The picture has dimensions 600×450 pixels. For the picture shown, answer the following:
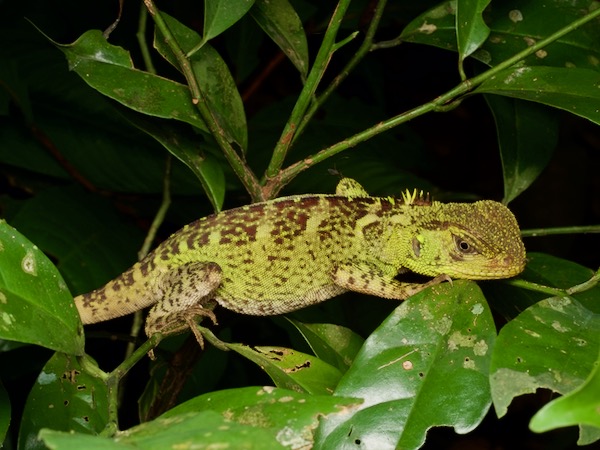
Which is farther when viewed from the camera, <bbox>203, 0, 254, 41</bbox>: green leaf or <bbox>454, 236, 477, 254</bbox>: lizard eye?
<bbox>454, 236, 477, 254</bbox>: lizard eye

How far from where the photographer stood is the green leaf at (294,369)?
1856 millimetres

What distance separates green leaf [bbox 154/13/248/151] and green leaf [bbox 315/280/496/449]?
33.9 inches

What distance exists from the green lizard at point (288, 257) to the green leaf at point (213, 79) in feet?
0.82

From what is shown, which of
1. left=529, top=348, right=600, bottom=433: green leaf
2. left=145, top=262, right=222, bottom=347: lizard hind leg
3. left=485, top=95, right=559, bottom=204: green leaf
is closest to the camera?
left=529, top=348, right=600, bottom=433: green leaf

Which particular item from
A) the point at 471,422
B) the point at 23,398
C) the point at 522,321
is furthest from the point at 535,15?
the point at 23,398

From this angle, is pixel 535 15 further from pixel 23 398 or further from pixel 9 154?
pixel 23 398

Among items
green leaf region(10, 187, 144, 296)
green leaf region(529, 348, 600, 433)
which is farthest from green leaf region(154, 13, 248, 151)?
green leaf region(529, 348, 600, 433)

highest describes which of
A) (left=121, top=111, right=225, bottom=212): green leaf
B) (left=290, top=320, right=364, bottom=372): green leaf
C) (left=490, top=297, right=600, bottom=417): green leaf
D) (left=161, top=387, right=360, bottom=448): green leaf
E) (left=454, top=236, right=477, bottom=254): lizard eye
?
(left=121, top=111, right=225, bottom=212): green leaf

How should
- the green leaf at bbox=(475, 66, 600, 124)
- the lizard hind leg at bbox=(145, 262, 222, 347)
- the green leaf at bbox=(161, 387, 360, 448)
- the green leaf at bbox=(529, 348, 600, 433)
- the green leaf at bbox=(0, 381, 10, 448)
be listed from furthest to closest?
the lizard hind leg at bbox=(145, 262, 222, 347), the green leaf at bbox=(475, 66, 600, 124), the green leaf at bbox=(0, 381, 10, 448), the green leaf at bbox=(161, 387, 360, 448), the green leaf at bbox=(529, 348, 600, 433)

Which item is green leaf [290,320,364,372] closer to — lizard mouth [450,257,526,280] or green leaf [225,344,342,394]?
green leaf [225,344,342,394]

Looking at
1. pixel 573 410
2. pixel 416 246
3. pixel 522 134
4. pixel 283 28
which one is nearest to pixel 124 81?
pixel 283 28

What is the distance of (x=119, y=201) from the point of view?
353cm

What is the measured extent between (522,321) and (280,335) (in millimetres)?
2025

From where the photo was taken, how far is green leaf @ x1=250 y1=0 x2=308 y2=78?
2.42m
